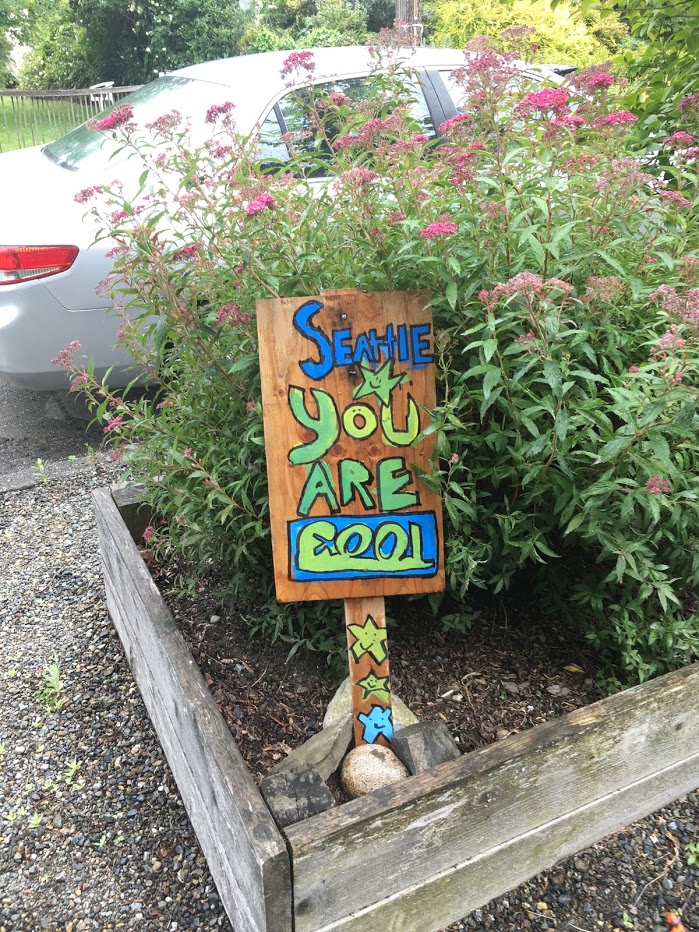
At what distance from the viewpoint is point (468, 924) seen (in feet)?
5.77

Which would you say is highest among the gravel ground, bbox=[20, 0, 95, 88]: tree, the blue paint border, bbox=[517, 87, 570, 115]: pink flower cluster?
bbox=[20, 0, 95, 88]: tree

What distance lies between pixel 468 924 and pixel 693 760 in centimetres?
76

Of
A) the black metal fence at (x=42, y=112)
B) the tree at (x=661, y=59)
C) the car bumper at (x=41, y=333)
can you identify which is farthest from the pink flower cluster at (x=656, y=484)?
the black metal fence at (x=42, y=112)

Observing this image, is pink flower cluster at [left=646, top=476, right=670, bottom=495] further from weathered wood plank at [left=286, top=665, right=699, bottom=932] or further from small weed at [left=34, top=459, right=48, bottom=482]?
small weed at [left=34, top=459, right=48, bottom=482]

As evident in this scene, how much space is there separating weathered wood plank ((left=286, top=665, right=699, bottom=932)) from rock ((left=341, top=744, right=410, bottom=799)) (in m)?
0.19

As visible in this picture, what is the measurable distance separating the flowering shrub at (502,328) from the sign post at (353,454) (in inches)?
3.2

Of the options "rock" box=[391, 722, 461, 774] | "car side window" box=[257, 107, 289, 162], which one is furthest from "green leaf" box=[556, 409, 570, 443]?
"car side window" box=[257, 107, 289, 162]

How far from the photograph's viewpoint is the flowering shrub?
62.2 inches

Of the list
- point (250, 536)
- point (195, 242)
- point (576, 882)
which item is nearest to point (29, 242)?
point (195, 242)

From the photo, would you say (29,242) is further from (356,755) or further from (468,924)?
(468,924)

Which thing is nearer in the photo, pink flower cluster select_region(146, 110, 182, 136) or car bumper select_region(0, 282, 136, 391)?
pink flower cluster select_region(146, 110, 182, 136)

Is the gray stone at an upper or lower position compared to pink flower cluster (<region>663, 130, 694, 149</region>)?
lower

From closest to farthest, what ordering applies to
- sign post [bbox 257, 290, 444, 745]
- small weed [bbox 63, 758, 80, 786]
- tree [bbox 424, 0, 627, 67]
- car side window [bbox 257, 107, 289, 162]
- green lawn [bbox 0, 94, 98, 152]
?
sign post [bbox 257, 290, 444, 745], small weed [bbox 63, 758, 80, 786], car side window [bbox 257, 107, 289, 162], tree [bbox 424, 0, 627, 67], green lawn [bbox 0, 94, 98, 152]

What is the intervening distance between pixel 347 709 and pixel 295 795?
0.37 m
